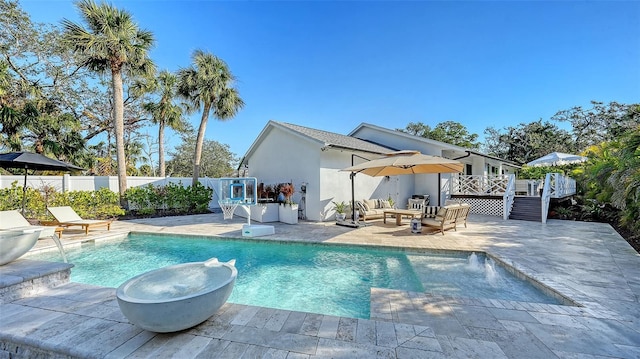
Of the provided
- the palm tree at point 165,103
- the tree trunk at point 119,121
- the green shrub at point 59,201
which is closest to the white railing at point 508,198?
the green shrub at point 59,201

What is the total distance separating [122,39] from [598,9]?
21226 mm

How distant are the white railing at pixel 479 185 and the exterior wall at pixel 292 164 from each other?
9.23m

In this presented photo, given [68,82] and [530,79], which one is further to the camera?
[68,82]

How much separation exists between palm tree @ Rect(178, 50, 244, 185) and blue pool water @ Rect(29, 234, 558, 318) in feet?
31.7

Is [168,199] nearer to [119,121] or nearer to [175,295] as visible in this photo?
[119,121]

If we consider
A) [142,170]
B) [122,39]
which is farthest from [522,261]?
[142,170]

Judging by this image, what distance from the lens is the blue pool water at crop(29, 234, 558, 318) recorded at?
500 centimetres

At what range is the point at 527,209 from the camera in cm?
1320

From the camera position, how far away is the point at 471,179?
15.7 meters

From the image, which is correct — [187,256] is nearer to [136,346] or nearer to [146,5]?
[136,346]

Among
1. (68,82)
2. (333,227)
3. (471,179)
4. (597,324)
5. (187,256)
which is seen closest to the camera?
(597,324)

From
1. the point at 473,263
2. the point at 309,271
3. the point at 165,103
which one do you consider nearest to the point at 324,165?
the point at 309,271

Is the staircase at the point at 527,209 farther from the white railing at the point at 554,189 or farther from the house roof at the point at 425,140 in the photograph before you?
the house roof at the point at 425,140

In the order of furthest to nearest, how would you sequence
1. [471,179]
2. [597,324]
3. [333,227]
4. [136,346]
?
1. [471,179]
2. [333,227]
3. [597,324]
4. [136,346]
